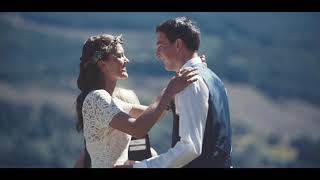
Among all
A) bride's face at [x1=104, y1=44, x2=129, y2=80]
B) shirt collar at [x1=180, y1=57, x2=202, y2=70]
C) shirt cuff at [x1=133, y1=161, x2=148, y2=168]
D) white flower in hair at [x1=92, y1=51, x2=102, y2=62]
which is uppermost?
shirt collar at [x1=180, y1=57, x2=202, y2=70]

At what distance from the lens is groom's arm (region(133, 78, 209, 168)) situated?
3.23 m

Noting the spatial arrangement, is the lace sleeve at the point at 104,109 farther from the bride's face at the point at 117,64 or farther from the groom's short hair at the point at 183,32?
the groom's short hair at the point at 183,32

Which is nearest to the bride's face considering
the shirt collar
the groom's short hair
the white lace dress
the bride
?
the bride

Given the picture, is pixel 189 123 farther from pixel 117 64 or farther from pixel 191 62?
A: pixel 117 64

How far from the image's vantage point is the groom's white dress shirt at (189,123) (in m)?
3.23

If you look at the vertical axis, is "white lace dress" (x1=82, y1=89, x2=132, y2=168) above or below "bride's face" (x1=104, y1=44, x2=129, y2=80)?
below

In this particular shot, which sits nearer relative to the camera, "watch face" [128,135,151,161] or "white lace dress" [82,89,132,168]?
"white lace dress" [82,89,132,168]

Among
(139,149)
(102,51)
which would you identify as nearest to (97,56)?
(102,51)

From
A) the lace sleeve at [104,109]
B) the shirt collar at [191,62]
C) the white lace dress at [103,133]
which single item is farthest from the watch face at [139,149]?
the shirt collar at [191,62]

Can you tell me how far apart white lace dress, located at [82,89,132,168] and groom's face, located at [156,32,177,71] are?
0.36 m

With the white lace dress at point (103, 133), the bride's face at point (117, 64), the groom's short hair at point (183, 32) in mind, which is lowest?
the white lace dress at point (103, 133)

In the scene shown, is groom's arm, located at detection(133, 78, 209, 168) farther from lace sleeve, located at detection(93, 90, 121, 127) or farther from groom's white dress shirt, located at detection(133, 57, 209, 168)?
lace sleeve, located at detection(93, 90, 121, 127)
